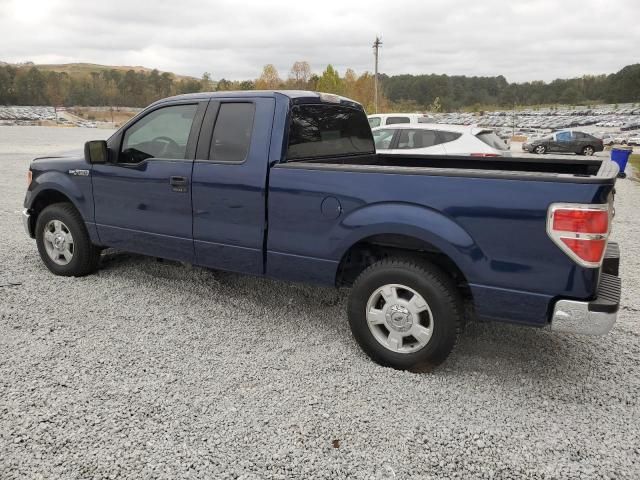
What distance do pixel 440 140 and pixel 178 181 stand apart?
6.63 meters

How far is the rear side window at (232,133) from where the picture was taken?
13.3 ft

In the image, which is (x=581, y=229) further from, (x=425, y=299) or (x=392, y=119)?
(x=392, y=119)

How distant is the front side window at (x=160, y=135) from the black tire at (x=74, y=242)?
2.84 ft

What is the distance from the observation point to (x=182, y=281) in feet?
17.4

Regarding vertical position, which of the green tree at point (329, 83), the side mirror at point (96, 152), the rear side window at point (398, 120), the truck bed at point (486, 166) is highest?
the green tree at point (329, 83)

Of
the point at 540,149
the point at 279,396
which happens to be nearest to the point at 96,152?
the point at 279,396

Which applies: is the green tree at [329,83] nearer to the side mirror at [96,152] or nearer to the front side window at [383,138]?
the front side window at [383,138]

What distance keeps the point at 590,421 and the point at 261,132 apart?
9.64 feet

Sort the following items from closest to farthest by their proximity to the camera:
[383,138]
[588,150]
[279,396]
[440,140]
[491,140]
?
[279,396], [440,140], [491,140], [383,138], [588,150]

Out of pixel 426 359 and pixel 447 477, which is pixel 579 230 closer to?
pixel 426 359

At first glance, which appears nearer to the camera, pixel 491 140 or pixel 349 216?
pixel 349 216

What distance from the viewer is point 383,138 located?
10.3 m

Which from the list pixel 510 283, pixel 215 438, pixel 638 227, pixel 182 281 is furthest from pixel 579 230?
pixel 638 227

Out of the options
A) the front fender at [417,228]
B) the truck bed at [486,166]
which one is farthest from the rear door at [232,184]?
the front fender at [417,228]
